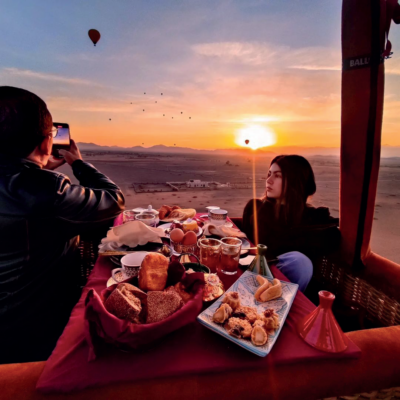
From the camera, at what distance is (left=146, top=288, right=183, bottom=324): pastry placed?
3.51 ft

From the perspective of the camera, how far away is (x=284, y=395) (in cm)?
94

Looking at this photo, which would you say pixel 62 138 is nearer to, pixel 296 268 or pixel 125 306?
pixel 125 306

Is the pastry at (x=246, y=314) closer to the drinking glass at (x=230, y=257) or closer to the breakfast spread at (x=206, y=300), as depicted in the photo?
the breakfast spread at (x=206, y=300)

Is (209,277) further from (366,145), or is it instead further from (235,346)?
(366,145)

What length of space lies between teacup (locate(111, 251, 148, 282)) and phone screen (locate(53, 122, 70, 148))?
119cm

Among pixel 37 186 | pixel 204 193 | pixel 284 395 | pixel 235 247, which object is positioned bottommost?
pixel 204 193

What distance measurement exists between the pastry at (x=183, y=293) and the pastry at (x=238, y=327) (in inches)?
8.5

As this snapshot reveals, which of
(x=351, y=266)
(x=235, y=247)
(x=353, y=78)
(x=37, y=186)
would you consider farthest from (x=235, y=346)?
(x=353, y=78)

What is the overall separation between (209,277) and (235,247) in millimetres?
302

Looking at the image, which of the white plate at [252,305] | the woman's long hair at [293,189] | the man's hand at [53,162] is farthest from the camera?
the woman's long hair at [293,189]

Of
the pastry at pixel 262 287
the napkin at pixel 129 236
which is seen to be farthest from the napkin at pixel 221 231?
the pastry at pixel 262 287

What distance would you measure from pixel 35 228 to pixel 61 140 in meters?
1.01

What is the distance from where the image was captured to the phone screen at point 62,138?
2104 mm

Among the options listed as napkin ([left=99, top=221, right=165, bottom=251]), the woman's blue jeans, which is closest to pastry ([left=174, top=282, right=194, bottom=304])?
napkin ([left=99, top=221, right=165, bottom=251])
